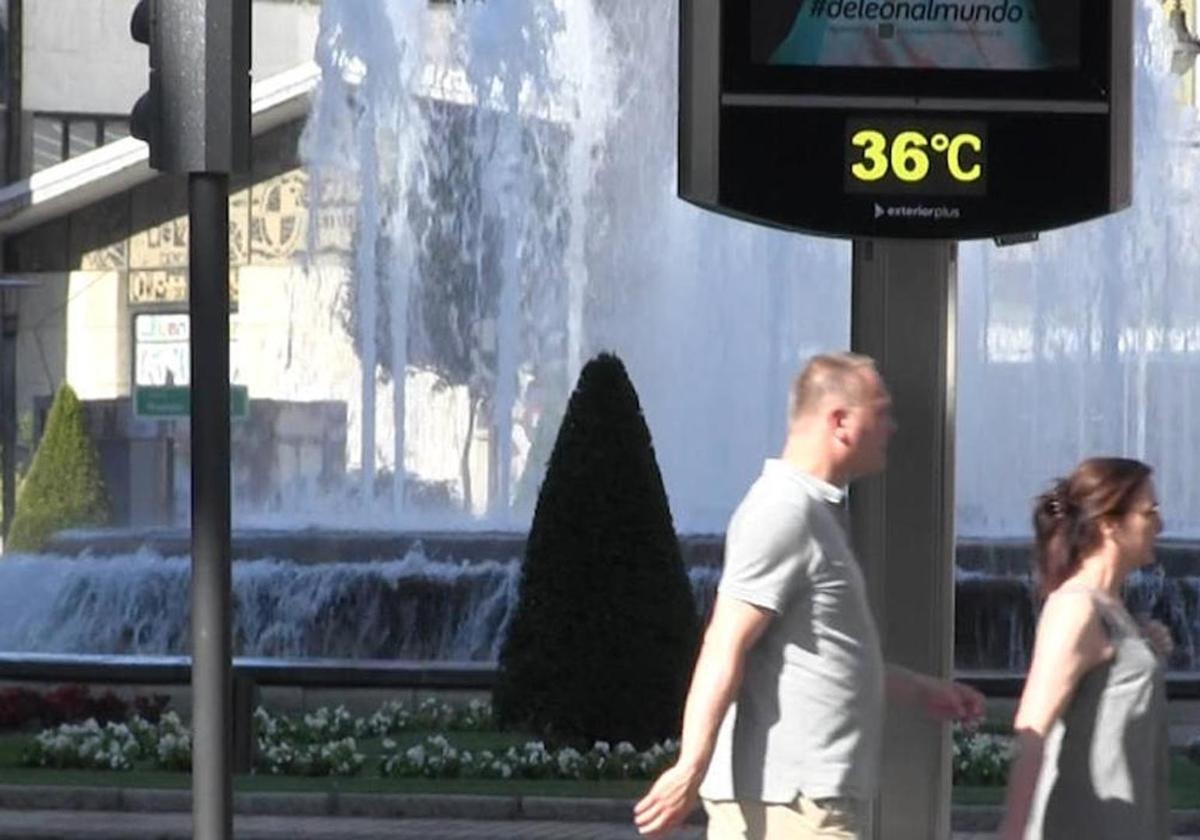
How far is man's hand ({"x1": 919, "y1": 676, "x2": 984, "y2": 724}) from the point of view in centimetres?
550

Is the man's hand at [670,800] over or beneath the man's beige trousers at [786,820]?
over

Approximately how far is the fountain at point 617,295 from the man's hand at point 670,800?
17616mm

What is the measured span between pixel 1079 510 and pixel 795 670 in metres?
0.53

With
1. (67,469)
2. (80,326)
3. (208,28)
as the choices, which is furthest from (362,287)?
(208,28)

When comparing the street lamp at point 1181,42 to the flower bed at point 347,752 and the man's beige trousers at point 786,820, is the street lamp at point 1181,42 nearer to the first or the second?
the flower bed at point 347,752

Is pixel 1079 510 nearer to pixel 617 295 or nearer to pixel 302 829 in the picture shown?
pixel 302 829

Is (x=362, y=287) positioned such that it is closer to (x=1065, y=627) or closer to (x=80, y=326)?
→ (x=80, y=326)

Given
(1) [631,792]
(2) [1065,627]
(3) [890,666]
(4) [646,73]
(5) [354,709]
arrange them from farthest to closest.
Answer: (4) [646,73], (5) [354,709], (1) [631,792], (3) [890,666], (2) [1065,627]

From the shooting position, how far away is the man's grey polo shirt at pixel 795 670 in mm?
5148

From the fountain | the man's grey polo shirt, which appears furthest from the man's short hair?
the fountain

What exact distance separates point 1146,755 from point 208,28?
2239mm

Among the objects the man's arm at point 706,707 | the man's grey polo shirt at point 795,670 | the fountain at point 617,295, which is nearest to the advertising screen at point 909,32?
the man's grey polo shirt at point 795,670

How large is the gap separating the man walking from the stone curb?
25.2ft

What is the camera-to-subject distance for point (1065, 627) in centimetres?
495
